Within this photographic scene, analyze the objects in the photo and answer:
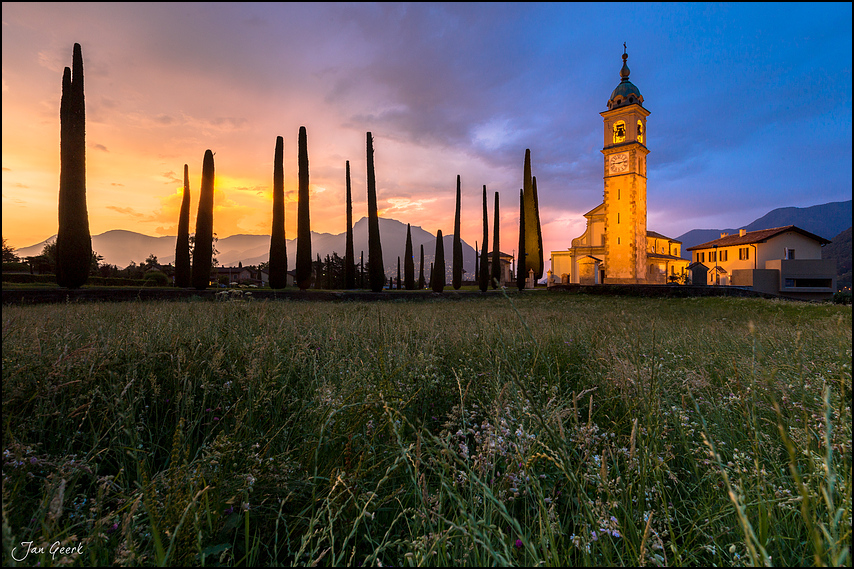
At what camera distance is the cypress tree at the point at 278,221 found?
18.5 meters

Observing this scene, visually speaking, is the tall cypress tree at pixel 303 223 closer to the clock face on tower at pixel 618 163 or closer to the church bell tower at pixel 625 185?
the church bell tower at pixel 625 185

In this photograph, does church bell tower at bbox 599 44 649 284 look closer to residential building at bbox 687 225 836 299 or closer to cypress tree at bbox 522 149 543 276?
residential building at bbox 687 225 836 299

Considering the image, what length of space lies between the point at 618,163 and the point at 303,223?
31.0 metres

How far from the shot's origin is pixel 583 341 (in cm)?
399

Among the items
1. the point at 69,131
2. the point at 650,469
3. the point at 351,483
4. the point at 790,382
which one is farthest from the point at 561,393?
the point at 69,131

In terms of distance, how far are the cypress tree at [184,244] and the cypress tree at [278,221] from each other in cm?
638

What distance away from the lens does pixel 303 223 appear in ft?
63.8

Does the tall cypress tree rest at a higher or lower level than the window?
lower

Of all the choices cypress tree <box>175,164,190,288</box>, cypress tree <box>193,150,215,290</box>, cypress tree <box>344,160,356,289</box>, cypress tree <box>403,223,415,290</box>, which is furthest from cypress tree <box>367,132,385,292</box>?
cypress tree <box>403,223,415,290</box>

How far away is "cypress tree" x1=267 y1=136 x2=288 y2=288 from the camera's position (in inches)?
730

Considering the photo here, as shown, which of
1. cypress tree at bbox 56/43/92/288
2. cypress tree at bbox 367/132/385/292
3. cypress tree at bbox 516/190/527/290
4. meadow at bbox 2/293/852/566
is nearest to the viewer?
meadow at bbox 2/293/852/566

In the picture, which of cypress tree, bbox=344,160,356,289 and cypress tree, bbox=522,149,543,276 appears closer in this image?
cypress tree, bbox=344,160,356,289

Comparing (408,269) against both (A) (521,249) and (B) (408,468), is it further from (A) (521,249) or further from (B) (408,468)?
(B) (408,468)

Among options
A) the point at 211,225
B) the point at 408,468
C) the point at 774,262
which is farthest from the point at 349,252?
the point at 774,262
